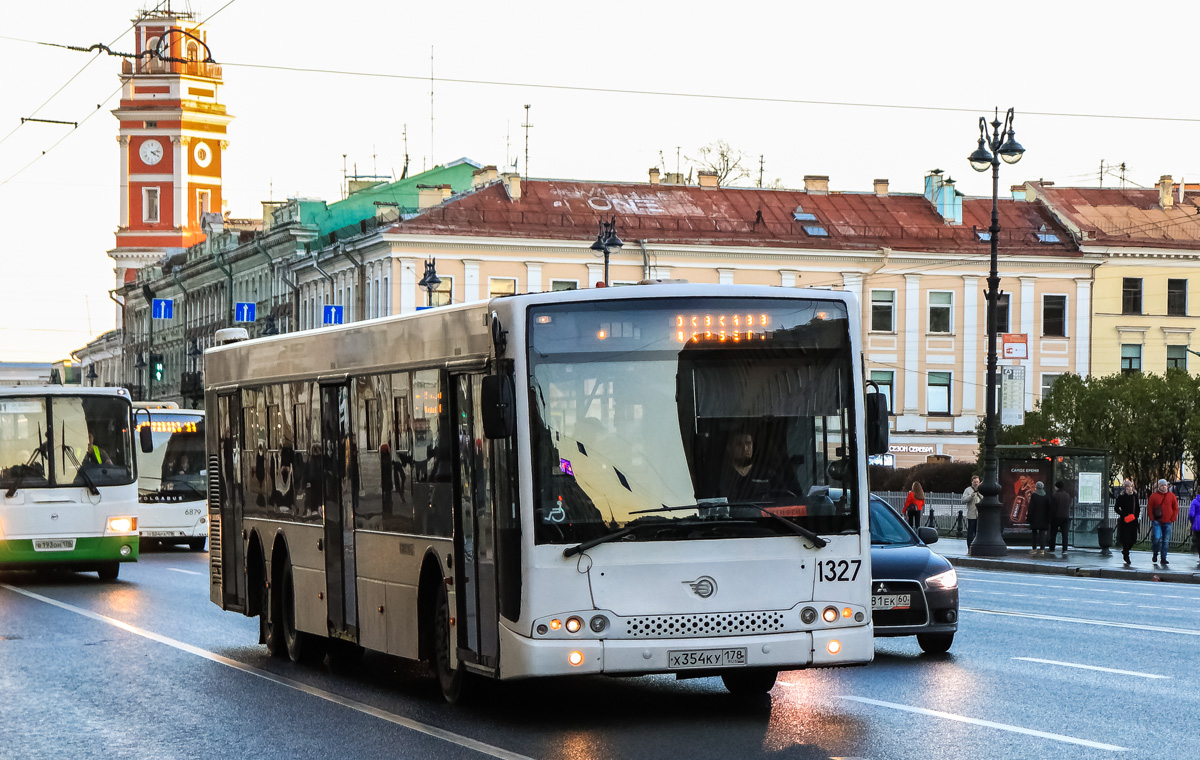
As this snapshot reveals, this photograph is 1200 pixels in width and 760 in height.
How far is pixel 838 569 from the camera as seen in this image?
12008 millimetres

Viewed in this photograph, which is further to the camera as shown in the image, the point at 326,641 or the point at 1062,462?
the point at 1062,462

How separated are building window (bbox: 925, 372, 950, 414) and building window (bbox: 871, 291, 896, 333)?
2.54 meters

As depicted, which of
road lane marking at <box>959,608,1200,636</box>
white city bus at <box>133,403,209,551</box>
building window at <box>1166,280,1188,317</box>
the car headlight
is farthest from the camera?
building window at <box>1166,280,1188,317</box>

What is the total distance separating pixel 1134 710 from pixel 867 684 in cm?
224

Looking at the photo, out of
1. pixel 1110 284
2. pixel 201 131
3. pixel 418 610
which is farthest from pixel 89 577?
pixel 201 131

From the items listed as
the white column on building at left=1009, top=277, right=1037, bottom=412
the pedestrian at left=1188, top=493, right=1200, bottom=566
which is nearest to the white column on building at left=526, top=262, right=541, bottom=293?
the white column on building at left=1009, top=277, right=1037, bottom=412

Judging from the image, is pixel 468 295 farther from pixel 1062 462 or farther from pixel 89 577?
pixel 89 577

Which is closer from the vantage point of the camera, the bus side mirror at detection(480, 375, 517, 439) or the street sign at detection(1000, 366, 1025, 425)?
the bus side mirror at detection(480, 375, 517, 439)

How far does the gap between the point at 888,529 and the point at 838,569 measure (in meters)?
5.73

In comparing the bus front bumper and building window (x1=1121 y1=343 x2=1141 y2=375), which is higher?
building window (x1=1121 y1=343 x2=1141 y2=375)

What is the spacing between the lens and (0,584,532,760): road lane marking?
433 inches

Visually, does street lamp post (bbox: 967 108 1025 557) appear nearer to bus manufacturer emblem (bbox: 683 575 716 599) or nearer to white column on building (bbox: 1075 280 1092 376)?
bus manufacturer emblem (bbox: 683 575 716 599)

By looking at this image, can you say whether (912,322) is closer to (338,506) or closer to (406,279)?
(406,279)

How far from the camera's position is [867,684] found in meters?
14.2
